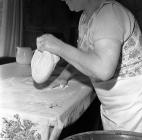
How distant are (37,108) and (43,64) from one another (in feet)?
0.68

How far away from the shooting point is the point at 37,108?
3.23 feet

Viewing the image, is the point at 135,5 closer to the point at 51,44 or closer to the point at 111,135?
the point at 51,44

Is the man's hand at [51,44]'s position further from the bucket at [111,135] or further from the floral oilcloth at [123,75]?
the bucket at [111,135]

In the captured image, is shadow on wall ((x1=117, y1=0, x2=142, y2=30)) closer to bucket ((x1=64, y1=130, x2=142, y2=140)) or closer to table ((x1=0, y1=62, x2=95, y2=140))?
table ((x1=0, y1=62, x2=95, y2=140))

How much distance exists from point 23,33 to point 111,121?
2.66 metres

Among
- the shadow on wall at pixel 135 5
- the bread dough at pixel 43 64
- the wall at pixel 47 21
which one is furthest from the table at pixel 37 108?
the shadow on wall at pixel 135 5

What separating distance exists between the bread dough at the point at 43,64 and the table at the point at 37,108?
86mm

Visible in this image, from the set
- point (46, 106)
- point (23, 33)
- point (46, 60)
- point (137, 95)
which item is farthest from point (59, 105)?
point (23, 33)

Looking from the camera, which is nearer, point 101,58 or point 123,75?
point 101,58

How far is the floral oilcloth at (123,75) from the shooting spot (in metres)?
0.98

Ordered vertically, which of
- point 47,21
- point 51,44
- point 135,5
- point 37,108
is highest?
point 51,44

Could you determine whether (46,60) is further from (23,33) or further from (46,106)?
(23,33)

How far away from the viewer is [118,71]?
3.57ft

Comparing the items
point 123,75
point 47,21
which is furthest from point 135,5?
point 123,75
